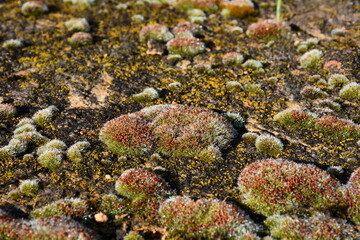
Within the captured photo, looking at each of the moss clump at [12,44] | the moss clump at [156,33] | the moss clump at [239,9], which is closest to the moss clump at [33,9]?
the moss clump at [12,44]

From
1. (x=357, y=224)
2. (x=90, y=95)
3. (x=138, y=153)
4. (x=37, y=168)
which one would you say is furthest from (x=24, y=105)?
(x=357, y=224)

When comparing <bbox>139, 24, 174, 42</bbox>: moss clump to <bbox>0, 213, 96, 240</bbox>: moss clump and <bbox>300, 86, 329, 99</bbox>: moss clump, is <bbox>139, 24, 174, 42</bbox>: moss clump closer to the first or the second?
<bbox>300, 86, 329, 99</bbox>: moss clump

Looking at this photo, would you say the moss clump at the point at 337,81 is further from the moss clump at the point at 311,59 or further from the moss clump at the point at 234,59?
the moss clump at the point at 234,59

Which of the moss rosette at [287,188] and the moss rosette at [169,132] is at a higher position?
the moss rosette at [169,132]

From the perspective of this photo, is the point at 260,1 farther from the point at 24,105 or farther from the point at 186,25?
the point at 24,105

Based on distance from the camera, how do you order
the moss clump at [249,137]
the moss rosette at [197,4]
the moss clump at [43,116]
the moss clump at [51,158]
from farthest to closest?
1. the moss rosette at [197,4]
2. the moss clump at [43,116]
3. the moss clump at [249,137]
4. the moss clump at [51,158]

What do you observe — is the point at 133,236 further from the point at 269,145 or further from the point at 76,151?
the point at 269,145

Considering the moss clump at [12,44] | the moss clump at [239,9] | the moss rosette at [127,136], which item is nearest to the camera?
the moss rosette at [127,136]

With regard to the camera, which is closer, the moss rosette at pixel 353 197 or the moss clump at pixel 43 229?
the moss clump at pixel 43 229

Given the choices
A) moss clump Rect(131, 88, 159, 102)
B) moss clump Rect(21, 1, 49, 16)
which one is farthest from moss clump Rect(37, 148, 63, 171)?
moss clump Rect(21, 1, 49, 16)
